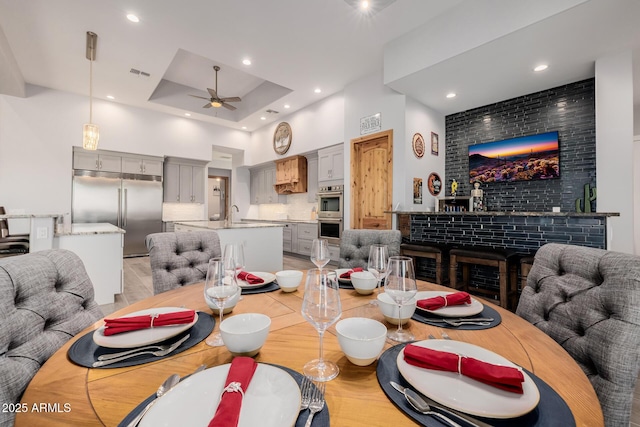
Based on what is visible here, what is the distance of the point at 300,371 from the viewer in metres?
0.62

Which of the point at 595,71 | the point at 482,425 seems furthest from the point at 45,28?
the point at 595,71

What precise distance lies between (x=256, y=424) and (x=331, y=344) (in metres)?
0.34

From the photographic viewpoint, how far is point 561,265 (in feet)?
3.40

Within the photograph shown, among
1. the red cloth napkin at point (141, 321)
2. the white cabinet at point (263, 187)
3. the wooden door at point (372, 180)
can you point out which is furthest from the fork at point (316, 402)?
the white cabinet at point (263, 187)

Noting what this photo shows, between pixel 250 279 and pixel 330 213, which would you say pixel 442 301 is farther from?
pixel 330 213

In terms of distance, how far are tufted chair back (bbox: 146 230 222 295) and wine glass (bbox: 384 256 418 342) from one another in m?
1.25

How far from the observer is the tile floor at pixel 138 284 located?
1.68m

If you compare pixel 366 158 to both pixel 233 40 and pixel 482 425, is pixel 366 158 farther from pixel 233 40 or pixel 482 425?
pixel 482 425

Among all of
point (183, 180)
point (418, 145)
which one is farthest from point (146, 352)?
point (183, 180)

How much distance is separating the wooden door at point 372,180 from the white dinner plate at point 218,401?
12.5 feet

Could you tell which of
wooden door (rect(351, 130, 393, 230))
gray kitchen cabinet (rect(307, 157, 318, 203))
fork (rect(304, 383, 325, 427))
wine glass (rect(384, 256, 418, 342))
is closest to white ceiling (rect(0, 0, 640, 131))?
wooden door (rect(351, 130, 393, 230))

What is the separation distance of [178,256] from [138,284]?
299cm

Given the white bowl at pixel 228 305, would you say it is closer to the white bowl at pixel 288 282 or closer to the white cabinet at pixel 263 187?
the white bowl at pixel 288 282

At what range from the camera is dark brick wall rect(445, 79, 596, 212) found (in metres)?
3.51
